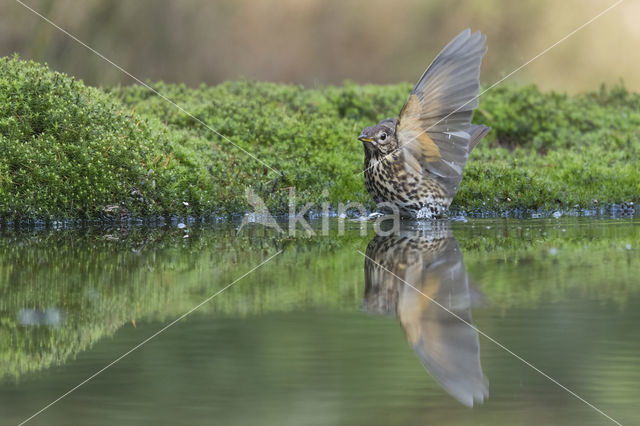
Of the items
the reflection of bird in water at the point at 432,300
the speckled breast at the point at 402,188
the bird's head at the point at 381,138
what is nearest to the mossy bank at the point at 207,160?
the speckled breast at the point at 402,188

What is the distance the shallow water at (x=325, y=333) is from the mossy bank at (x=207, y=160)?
169 cm

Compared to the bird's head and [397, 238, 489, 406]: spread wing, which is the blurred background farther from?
[397, 238, 489, 406]: spread wing

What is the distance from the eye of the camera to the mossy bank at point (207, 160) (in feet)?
27.8

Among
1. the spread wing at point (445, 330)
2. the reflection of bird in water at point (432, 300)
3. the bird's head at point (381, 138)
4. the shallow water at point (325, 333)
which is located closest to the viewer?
the shallow water at point (325, 333)

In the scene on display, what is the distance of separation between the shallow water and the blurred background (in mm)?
11441

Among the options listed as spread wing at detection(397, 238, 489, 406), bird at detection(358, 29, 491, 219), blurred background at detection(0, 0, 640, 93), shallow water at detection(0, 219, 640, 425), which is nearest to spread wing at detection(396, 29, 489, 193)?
bird at detection(358, 29, 491, 219)

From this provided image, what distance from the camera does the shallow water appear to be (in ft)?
10.1

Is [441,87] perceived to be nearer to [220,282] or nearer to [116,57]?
[220,282]

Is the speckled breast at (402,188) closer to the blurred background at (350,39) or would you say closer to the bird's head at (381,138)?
the bird's head at (381,138)

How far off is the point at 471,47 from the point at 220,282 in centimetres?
365

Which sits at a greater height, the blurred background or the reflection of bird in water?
the blurred background

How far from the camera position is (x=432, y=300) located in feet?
15.4

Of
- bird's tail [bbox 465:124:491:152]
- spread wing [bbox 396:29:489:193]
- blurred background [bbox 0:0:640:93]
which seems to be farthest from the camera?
blurred background [bbox 0:0:640:93]

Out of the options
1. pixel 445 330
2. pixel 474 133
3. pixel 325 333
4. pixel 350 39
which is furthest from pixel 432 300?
pixel 350 39
